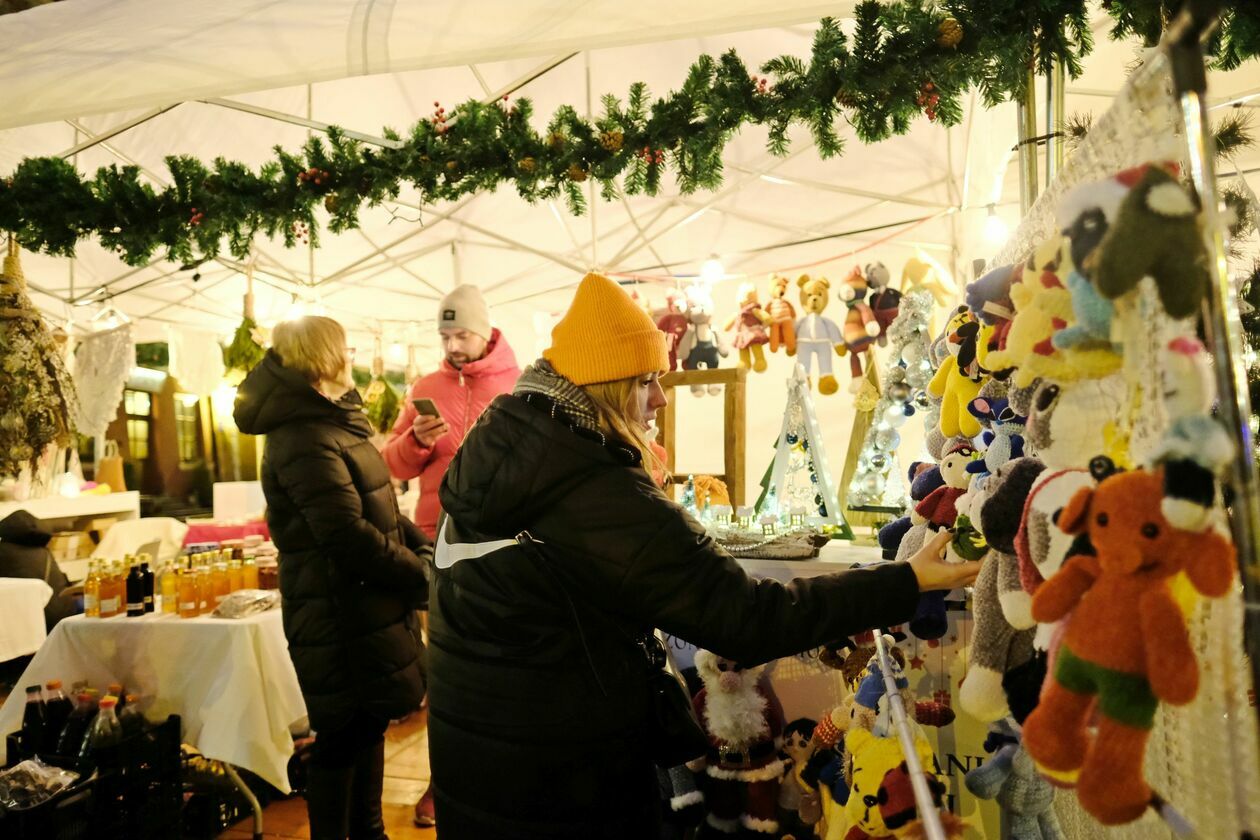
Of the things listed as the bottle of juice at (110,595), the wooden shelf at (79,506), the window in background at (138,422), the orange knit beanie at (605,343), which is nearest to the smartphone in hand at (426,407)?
the bottle of juice at (110,595)

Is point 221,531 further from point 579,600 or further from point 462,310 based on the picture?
point 579,600

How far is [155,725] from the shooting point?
98.8 inches

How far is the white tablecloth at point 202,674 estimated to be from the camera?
2.45 meters

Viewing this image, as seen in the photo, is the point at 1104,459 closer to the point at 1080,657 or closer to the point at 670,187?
the point at 1080,657

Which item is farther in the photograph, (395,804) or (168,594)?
(395,804)

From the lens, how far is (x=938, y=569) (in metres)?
1.14

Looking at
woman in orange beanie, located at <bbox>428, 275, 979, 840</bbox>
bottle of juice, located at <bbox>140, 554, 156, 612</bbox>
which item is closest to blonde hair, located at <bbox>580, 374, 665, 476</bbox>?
woman in orange beanie, located at <bbox>428, 275, 979, 840</bbox>

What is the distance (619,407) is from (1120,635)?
0.92 m

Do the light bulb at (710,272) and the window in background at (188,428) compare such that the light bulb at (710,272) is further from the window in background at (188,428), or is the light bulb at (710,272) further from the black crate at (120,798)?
the window in background at (188,428)

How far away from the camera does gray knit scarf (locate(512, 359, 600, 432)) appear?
129 centimetres

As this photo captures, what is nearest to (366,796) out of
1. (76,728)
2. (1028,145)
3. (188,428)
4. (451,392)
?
(76,728)

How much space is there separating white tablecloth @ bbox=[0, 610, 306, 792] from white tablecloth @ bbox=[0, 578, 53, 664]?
4.34 feet

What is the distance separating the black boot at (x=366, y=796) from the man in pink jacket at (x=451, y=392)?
0.82 m

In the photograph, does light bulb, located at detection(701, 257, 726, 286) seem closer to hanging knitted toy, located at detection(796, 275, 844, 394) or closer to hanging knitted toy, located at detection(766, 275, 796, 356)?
hanging knitted toy, located at detection(766, 275, 796, 356)
